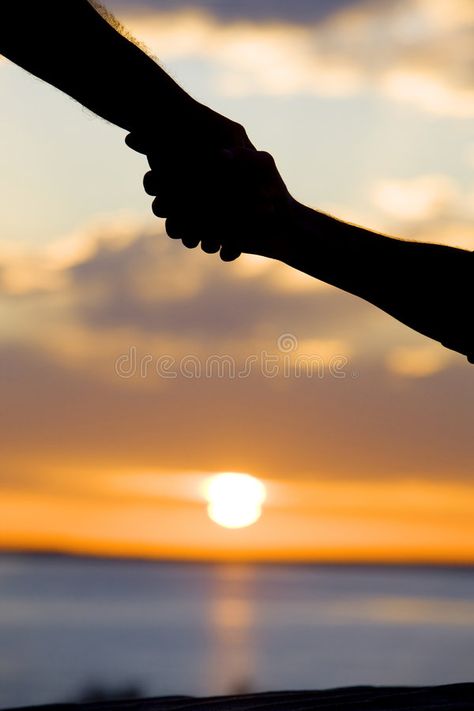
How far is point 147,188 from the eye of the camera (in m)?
2.25

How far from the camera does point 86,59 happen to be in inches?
70.5

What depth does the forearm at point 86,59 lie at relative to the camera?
172 cm

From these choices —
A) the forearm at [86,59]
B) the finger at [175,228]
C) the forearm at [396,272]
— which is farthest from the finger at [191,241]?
the forearm at [86,59]

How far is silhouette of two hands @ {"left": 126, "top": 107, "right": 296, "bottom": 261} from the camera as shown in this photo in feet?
6.90

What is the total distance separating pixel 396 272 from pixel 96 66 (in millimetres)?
818

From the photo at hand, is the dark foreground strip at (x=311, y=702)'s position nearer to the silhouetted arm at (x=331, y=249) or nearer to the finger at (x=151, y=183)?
the silhouetted arm at (x=331, y=249)

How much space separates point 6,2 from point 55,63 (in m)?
0.14

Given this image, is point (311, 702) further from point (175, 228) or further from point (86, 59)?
point (86, 59)

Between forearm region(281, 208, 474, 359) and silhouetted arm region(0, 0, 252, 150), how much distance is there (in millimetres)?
358

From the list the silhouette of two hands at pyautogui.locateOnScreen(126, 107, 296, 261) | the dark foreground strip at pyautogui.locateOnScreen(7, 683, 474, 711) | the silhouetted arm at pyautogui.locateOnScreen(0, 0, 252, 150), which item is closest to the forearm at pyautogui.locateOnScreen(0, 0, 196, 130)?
the silhouetted arm at pyautogui.locateOnScreen(0, 0, 252, 150)

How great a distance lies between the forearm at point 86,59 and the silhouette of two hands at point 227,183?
15 centimetres

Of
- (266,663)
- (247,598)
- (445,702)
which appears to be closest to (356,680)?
(266,663)

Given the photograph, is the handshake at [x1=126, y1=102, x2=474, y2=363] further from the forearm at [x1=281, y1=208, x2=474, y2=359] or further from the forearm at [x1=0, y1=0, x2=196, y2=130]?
the forearm at [x1=0, y1=0, x2=196, y2=130]

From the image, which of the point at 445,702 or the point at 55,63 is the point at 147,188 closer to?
the point at 55,63
